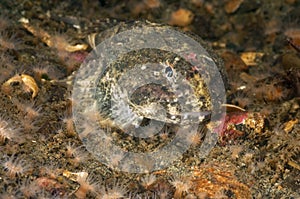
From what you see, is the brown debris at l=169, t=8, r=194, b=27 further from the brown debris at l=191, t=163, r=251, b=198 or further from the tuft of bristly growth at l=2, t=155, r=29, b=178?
the tuft of bristly growth at l=2, t=155, r=29, b=178

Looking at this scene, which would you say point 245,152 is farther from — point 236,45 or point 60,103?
point 236,45

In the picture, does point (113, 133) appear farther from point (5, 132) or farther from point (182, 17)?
point (182, 17)

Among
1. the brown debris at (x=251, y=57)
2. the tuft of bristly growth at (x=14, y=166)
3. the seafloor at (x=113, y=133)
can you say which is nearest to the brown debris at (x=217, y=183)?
the seafloor at (x=113, y=133)

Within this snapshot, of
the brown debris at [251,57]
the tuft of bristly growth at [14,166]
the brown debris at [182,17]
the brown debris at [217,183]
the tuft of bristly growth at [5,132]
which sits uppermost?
the tuft of bristly growth at [5,132]

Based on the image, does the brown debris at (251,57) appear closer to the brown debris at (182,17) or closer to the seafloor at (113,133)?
the seafloor at (113,133)

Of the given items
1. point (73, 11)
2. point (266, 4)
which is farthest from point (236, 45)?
point (73, 11)

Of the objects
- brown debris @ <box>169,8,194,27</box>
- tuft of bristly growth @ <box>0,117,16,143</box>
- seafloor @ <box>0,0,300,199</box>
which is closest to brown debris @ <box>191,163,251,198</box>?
seafloor @ <box>0,0,300,199</box>

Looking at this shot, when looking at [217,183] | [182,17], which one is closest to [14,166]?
[217,183]
